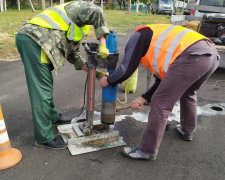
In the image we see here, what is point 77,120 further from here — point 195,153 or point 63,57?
point 195,153

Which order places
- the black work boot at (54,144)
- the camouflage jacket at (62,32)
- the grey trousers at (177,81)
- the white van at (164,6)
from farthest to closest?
1. the white van at (164,6)
2. the black work boot at (54,144)
3. the camouflage jacket at (62,32)
4. the grey trousers at (177,81)

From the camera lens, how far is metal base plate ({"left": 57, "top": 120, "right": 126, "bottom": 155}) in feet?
9.11

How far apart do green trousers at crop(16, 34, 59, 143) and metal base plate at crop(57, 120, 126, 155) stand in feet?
0.99

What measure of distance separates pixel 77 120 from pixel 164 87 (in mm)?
1530

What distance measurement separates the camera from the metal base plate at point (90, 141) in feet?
9.11

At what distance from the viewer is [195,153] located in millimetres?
2863

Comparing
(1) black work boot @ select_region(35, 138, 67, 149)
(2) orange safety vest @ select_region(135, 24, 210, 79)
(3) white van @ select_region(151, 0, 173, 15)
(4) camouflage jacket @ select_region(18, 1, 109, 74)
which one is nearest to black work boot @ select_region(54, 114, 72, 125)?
(1) black work boot @ select_region(35, 138, 67, 149)

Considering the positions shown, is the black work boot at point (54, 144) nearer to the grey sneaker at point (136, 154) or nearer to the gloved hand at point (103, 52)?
the grey sneaker at point (136, 154)

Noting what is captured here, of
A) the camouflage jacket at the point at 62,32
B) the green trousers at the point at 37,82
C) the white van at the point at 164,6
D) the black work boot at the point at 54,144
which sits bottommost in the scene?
the black work boot at the point at 54,144

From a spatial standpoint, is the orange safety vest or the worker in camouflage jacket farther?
the worker in camouflage jacket

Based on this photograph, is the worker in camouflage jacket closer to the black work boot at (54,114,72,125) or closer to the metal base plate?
the metal base plate

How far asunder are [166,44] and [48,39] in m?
1.20

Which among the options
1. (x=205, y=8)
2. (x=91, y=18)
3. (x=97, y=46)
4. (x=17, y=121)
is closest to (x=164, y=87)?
(x=97, y=46)

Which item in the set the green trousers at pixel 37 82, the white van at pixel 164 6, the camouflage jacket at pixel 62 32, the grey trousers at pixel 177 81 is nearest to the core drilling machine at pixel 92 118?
the camouflage jacket at pixel 62 32
